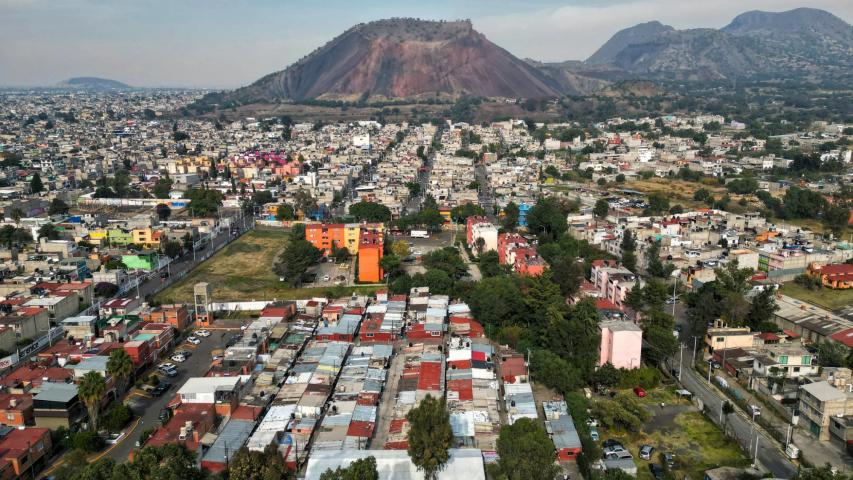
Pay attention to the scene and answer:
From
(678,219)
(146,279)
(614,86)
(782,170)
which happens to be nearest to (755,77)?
(614,86)

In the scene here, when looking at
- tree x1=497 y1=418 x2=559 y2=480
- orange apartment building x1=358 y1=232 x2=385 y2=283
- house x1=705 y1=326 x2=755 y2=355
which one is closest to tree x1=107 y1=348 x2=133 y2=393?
tree x1=497 y1=418 x2=559 y2=480

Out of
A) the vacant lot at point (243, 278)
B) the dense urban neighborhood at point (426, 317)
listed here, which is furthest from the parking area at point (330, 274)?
the vacant lot at point (243, 278)

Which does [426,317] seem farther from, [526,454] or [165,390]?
[526,454]

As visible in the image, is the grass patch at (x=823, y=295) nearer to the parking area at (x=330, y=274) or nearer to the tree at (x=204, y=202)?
the parking area at (x=330, y=274)

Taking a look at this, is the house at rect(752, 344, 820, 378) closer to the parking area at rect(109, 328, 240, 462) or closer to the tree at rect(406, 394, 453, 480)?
the tree at rect(406, 394, 453, 480)

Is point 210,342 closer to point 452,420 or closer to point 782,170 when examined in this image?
point 452,420
